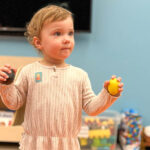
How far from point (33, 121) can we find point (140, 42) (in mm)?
1272

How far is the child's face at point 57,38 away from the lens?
0.73 meters

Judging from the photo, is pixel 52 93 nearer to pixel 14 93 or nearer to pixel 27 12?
pixel 14 93

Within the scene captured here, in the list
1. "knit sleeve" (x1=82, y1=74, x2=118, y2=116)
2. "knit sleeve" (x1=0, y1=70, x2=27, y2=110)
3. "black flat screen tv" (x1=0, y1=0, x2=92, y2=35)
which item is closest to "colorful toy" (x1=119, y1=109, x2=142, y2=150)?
"black flat screen tv" (x1=0, y1=0, x2=92, y2=35)

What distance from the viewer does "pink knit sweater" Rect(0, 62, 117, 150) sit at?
2.40 feet

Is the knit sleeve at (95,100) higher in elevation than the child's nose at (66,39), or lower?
lower

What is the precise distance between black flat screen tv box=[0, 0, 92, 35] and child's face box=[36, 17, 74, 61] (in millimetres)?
1032

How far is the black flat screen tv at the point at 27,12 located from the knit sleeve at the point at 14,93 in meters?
1.08

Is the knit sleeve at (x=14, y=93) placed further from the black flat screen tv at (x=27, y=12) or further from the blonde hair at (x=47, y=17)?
the black flat screen tv at (x=27, y=12)

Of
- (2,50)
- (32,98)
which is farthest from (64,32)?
(2,50)

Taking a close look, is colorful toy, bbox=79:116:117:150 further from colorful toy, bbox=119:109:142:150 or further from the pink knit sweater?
the pink knit sweater

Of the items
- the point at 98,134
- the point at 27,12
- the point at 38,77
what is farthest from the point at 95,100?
the point at 27,12

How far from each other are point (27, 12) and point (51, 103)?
1.19 m

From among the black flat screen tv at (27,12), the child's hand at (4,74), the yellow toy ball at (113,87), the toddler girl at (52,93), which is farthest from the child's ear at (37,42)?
the black flat screen tv at (27,12)

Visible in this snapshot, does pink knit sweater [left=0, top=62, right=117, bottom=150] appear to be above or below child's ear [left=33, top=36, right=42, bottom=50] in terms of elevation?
below
